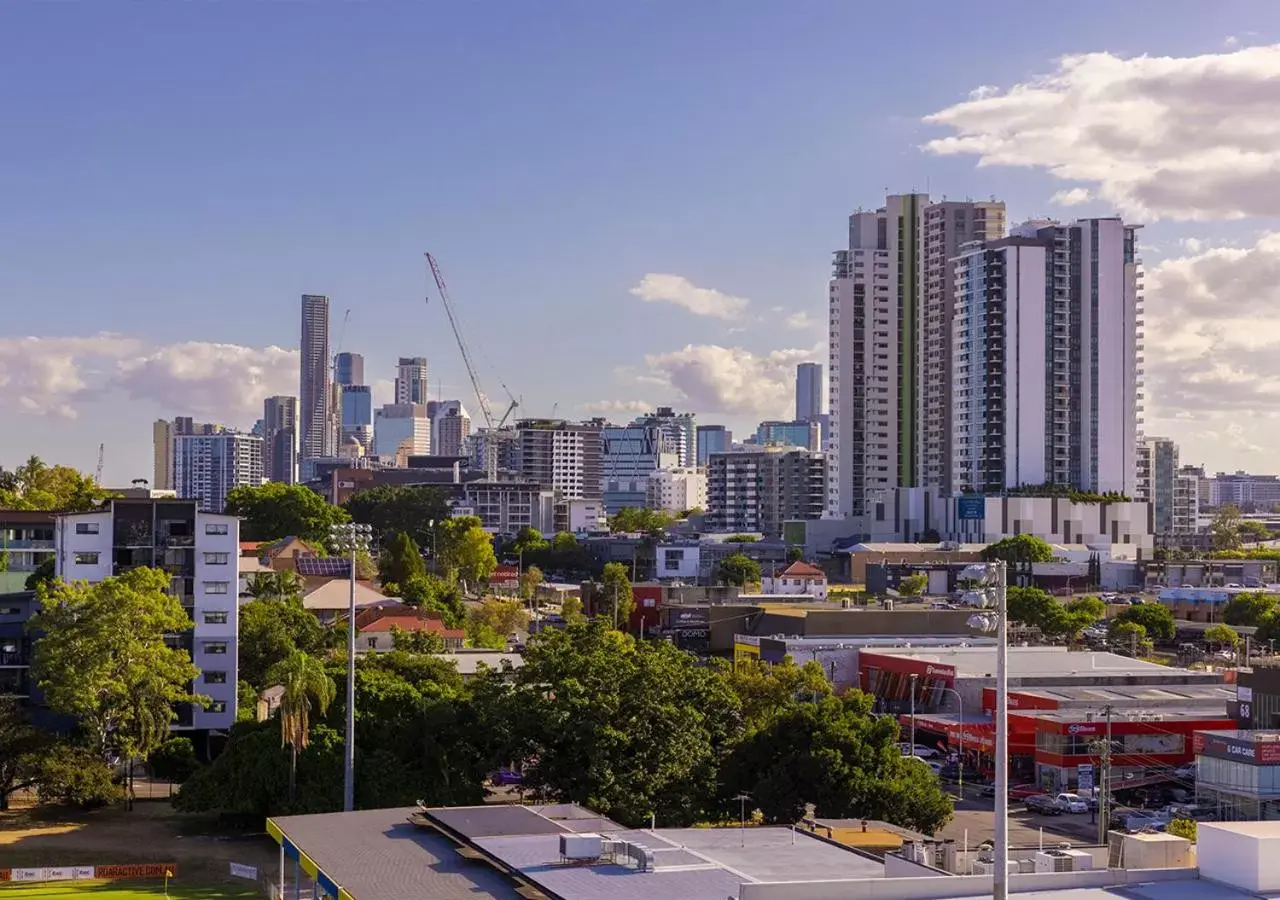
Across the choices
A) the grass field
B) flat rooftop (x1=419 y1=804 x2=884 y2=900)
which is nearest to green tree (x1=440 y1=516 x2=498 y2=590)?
the grass field

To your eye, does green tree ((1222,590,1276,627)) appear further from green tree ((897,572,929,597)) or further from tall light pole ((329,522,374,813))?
tall light pole ((329,522,374,813))

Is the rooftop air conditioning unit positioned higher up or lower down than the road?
higher up

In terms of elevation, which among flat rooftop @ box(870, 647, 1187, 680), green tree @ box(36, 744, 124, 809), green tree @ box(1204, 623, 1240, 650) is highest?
flat rooftop @ box(870, 647, 1187, 680)

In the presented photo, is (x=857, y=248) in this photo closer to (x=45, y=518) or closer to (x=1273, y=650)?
(x=1273, y=650)

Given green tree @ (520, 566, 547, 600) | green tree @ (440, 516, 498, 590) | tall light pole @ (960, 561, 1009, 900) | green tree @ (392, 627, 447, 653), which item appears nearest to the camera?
tall light pole @ (960, 561, 1009, 900)

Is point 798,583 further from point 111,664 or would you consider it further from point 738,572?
point 111,664

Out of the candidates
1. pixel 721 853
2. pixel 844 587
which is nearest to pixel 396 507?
pixel 844 587

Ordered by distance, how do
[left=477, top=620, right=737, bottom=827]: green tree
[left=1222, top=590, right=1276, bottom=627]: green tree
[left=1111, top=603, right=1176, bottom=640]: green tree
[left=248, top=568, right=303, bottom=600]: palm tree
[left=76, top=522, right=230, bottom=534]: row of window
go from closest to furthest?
[left=477, top=620, right=737, bottom=827]: green tree < [left=76, top=522, right=230, bottom=534]: row of window < [left=248, top=568, right=303, bottom=600]: palm tree < [left=1111, top=603, right=1176, bottom=640]: green tree < [left=1222, top=590, right=1276, bottom=627]: green tree
